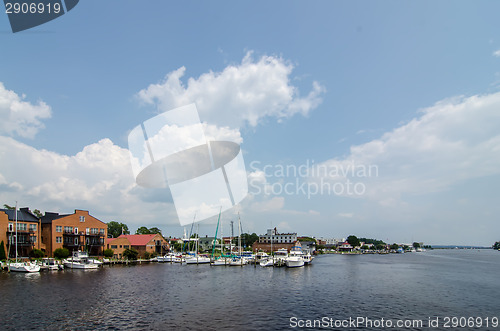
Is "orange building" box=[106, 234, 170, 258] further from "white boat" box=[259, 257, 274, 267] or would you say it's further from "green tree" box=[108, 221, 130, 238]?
"white boat" box=[259, 257, 274, 267]

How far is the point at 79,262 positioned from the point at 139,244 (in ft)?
122

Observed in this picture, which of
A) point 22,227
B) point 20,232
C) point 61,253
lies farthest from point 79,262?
point 22,227

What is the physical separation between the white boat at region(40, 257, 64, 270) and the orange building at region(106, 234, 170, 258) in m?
27.6

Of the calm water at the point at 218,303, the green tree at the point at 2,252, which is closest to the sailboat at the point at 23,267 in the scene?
the green tree at the point at 2,252

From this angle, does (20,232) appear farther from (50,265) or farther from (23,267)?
(23,267)

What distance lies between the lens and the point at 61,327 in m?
27.0

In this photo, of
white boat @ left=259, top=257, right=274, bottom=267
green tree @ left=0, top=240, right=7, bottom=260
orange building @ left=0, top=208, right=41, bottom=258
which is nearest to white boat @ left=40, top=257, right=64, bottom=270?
orange building @ left=0, top=208, right=41, bottom=258

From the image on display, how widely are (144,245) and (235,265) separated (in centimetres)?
4167

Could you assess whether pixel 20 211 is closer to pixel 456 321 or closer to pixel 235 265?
pixel 235 265

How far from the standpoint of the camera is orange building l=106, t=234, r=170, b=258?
110 metres

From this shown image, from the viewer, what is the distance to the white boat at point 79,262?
78.4 m

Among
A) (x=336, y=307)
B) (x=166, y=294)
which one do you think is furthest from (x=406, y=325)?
(x=166, y=294)

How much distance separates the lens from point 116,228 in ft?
526

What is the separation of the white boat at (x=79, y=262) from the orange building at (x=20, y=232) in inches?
446
